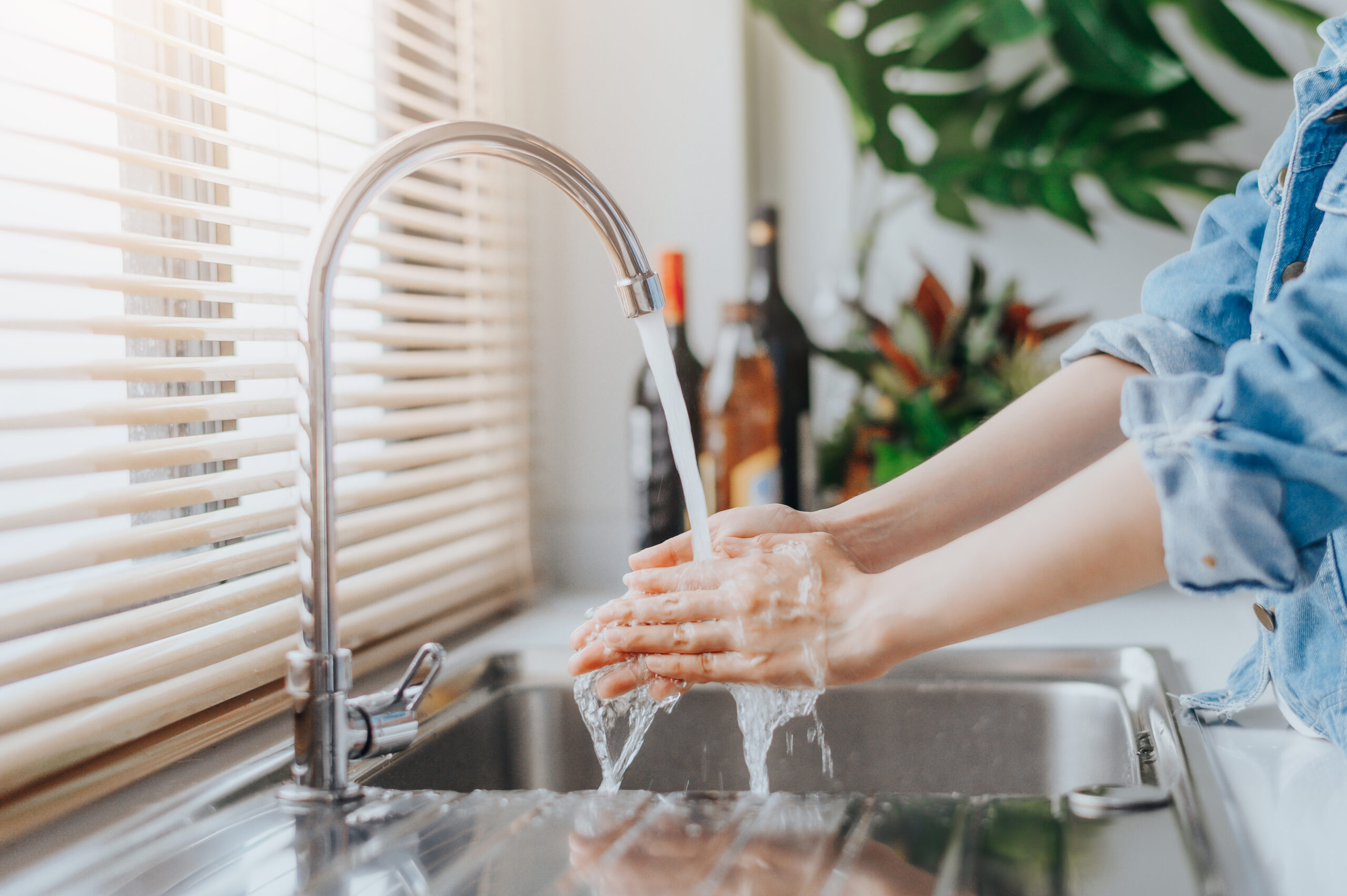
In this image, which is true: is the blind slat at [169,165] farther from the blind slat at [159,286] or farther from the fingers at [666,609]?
the fingers at [666,609]

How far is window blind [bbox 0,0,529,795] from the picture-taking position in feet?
2.07

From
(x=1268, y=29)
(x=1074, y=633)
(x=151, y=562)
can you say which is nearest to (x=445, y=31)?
(x=151, y=562)

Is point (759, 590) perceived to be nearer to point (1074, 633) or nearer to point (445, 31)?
point (1074, 633)

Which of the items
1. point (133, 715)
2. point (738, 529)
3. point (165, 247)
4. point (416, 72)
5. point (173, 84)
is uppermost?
point (416, 72)

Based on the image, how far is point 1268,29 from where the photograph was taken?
4.60 feet

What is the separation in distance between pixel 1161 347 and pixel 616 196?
0.81 m

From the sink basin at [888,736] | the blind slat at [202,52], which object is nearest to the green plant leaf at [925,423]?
the sink basin at [888,736]

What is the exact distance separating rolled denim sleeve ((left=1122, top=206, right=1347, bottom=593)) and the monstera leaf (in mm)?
927

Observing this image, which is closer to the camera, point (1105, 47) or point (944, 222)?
point (1105, 47)

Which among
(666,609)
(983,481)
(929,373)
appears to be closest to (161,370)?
(666,609)

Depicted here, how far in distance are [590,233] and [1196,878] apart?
1059 mm

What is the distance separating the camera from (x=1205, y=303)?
782mm

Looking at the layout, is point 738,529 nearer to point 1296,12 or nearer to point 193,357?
point 193,357

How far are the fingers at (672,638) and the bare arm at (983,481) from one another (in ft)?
0.39
